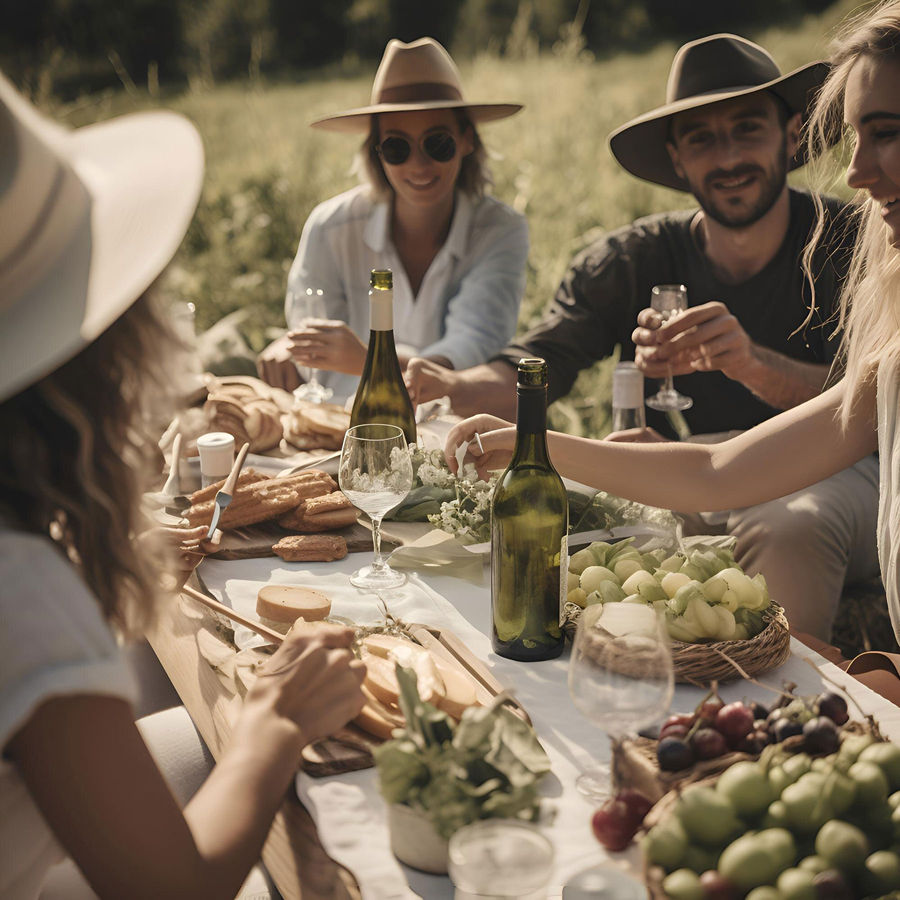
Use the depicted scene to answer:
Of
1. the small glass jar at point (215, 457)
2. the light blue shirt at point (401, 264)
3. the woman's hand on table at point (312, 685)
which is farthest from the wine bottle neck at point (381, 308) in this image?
the light blue shirt at point (401, 264)

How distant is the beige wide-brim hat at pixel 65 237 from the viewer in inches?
36.4

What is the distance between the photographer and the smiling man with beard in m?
2.71

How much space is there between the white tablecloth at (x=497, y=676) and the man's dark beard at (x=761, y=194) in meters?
1.84

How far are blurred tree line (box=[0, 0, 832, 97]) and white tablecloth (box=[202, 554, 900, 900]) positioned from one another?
7.82 m

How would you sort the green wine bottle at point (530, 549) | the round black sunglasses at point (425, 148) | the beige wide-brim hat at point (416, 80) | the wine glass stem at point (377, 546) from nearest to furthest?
the green wine bottle at point (530, 549) → the wine glass stem at point (377, 546) → the round black sunglasses at point (425, 148) → the beige wide-brim hat at point (416, 80)

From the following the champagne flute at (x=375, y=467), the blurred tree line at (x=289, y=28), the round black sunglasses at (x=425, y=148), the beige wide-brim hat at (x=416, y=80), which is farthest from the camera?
the blurred tree line at (x=289, y=28)

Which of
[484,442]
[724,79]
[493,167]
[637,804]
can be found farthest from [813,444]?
[493,167]

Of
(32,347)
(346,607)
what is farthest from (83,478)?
(346,607)

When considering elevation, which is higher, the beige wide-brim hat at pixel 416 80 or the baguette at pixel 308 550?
the beige wide-brim hat at pixel 416 80

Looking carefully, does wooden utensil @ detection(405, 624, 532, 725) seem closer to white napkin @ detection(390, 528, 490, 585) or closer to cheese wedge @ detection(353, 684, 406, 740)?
cheese wedge @ detection(353, 684, 406, 740)

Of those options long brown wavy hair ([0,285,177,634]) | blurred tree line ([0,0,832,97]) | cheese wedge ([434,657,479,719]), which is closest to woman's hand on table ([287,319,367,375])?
cheese wedge ([434,657,479,719])

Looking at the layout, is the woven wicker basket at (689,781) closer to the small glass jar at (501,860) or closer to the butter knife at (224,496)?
the small glass jar at (501,860)

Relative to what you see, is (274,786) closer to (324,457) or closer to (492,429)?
(492,429)

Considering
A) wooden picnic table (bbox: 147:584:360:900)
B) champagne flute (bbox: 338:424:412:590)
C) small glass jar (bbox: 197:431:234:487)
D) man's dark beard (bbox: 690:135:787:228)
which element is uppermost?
man's dark beard (bbox: 690:135:787:228)
